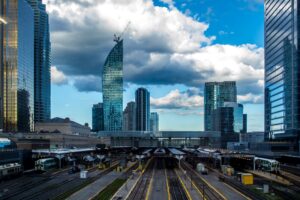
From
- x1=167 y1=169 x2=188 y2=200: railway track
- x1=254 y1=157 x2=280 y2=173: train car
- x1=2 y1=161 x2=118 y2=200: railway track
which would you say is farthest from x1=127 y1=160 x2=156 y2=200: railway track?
x1=254 y1=157 x2=280 y2=173: train car

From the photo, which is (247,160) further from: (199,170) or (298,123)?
(298,123)

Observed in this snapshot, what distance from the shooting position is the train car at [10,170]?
10425 cm

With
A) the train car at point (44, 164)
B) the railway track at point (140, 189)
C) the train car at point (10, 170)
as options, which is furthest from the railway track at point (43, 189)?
the train car at point (44, 164)

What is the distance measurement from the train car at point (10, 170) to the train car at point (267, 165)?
69976 mm

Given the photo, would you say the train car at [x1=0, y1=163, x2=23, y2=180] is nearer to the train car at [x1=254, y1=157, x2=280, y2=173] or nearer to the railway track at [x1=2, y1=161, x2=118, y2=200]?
the railway track at [x1=2, y1=161, x2=118, y2=200]

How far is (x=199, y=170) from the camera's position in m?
136

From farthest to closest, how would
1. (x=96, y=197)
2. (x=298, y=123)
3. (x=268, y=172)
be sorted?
(x=298, y=123), (x=268, y=172), (x=96, y=197)

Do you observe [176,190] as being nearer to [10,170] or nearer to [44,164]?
[10,170]

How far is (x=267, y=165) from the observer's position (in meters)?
125

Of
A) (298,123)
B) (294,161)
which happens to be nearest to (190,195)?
(294,161)

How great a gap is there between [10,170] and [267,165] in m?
71.8

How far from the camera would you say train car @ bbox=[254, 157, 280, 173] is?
391 ft

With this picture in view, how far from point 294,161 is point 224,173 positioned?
2433 cm

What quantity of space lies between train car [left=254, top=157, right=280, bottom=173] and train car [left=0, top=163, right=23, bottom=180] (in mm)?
69976
